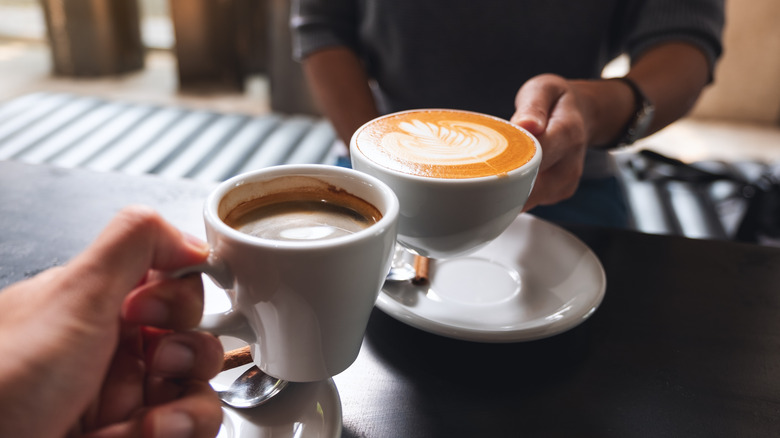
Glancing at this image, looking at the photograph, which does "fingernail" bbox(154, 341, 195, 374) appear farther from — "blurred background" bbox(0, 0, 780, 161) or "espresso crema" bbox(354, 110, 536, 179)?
"blurred background" bbox(0, 0, 780, 161)

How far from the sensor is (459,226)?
0.55 m

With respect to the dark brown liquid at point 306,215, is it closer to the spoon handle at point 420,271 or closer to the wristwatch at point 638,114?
the spoon handle at point 420,271

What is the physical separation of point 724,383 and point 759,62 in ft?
8.73

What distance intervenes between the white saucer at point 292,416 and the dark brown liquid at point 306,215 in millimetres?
129

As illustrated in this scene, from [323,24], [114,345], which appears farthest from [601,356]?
[323,24]

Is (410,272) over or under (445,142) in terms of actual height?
under

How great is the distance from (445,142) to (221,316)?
331mm

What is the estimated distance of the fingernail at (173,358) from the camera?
379 millimetres

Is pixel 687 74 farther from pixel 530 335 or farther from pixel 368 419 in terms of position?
pixel 368 419

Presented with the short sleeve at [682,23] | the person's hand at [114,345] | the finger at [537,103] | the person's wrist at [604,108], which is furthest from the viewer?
the short sleeve at [682,23]

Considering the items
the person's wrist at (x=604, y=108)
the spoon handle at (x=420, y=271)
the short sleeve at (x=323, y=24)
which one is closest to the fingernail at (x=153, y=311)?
the spoon handle at (x=420, y=271)

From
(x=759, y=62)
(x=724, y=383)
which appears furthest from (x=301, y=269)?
(x=759, y=62)

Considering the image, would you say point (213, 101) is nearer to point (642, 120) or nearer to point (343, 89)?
point (343, 89)

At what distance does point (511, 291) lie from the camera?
2.27 ft
